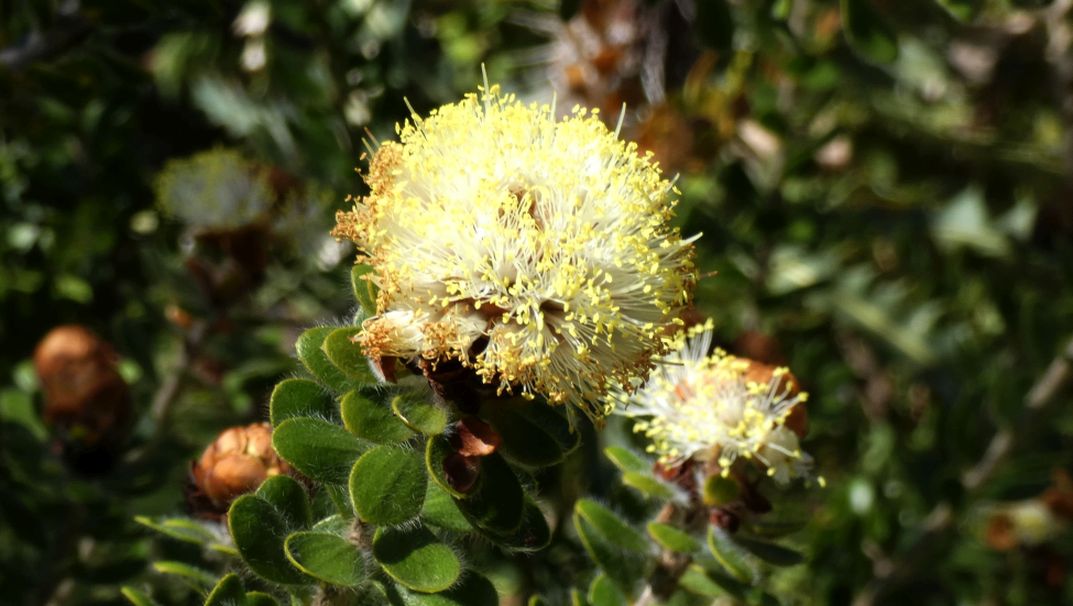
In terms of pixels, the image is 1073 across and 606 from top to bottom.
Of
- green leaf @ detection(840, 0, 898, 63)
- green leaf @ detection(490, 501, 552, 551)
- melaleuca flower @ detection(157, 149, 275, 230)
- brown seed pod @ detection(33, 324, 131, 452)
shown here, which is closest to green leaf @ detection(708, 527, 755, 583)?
green leaf @ detection(490, 501, 552, 551)

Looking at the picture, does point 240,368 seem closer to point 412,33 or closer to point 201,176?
point 201,176

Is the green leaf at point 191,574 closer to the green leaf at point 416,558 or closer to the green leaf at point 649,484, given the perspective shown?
the green leaf at point 416,558

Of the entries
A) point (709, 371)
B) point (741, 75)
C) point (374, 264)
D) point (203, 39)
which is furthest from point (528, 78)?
point (374, 264)

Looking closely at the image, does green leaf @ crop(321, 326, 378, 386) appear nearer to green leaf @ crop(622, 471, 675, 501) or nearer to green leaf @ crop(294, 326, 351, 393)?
green leaf @ crop(294, 326, 351, 393)

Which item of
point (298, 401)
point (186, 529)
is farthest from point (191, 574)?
point (298, 401)

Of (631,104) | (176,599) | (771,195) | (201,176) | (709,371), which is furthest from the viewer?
(631,104)

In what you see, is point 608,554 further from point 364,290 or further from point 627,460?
point 364,290
